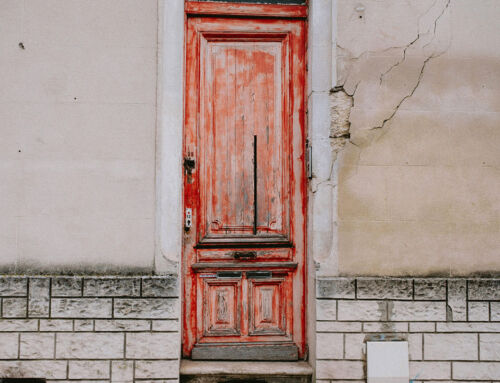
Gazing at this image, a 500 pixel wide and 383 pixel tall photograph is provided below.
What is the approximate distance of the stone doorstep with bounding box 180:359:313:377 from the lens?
3537 mm

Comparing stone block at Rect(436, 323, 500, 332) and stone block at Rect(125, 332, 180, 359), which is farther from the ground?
stone block at Rect(436, 323, 500, 332)

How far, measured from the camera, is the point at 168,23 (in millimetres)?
3521

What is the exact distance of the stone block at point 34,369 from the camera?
3.38m

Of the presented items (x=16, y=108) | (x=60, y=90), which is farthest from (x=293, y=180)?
(x=16, y=108)

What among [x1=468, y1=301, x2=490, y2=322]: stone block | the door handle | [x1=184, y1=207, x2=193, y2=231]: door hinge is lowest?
[x1=468, y1=301, x2=490, y2=322]: stone block

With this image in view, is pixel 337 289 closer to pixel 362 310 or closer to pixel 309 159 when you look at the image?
pixel 362 310

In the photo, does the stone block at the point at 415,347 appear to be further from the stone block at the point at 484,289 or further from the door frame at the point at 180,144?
the door frame at the point at 180,144

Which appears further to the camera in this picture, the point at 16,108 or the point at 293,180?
the point at 293,180

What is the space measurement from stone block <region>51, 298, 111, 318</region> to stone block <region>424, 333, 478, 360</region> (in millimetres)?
2517

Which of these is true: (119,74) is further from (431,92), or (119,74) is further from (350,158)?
(431,92)

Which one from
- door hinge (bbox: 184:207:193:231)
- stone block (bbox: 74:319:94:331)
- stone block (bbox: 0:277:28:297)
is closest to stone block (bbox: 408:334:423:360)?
door hinge (bbox: 184:207:193:231)

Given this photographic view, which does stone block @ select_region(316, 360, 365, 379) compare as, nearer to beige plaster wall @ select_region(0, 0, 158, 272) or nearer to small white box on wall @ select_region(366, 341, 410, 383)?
small white box on wall @ select_region(366, 341, 410, 383)

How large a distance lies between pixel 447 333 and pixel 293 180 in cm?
173

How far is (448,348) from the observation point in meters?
3.49
